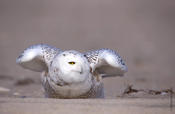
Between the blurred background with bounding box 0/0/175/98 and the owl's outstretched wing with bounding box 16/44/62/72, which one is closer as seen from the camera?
the owl's outstretched wing with bounding box 16/44/62/72

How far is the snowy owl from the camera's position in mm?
6547

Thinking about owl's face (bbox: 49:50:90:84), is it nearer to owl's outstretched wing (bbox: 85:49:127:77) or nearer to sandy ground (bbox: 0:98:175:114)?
owl's outstretched wing (bbox: 85:49:127:77)

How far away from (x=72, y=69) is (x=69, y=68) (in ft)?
0.15

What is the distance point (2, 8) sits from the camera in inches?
1109

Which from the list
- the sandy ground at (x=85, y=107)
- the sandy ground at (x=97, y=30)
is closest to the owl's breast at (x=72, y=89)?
the sandy ground at (x=85, y=107)

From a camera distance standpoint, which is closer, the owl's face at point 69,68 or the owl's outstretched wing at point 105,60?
the owl's face at point 69,68

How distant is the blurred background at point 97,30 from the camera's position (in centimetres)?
1994

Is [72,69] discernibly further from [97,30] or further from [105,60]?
[97,30]

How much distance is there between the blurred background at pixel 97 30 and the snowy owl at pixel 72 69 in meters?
8.49

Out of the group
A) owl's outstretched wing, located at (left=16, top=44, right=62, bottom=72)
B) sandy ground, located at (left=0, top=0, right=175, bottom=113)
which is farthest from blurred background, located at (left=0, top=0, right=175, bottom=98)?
owl's outstretched wing, located at (left=16, top=44, right=62, bottom=72)

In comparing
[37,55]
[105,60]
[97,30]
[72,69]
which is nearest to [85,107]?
[72,69]

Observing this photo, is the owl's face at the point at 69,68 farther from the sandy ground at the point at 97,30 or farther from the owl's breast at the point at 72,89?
the sandy ground at the point at 97,30

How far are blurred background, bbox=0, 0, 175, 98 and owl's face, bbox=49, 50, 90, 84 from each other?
31.2ft

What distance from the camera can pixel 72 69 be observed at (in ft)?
21.2
